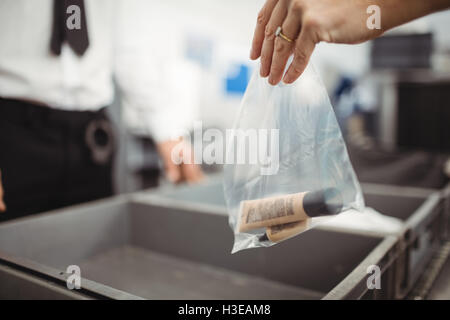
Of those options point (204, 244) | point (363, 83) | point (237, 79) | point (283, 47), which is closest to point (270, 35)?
point (283, 47)

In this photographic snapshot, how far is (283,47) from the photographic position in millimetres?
501

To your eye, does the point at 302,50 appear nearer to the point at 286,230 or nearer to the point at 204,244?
the point at 286,230

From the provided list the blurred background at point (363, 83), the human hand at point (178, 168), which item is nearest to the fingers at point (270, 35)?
the blurred background at point (363, 83)

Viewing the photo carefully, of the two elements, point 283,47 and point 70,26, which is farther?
point 70,26

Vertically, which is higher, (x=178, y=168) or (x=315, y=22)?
(x=315, y=22)

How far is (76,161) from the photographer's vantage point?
108 centimetres

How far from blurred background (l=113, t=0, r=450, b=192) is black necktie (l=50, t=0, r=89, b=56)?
1.07 ft

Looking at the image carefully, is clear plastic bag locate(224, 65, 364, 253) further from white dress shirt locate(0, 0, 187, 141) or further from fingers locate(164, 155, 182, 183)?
fingers locate(164, 155, 182, 183)

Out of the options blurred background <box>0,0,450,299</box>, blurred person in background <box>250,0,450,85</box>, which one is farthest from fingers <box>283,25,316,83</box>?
blurred background <box>0,0,450,299</box>

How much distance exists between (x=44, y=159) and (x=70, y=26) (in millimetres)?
475

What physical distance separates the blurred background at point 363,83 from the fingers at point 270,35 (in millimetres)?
187

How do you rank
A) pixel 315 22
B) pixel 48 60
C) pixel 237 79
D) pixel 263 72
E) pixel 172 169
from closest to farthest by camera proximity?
pixel 315 22
pixel 263 72
pixel 48 60
pixel 172 169
pixel 237 79
